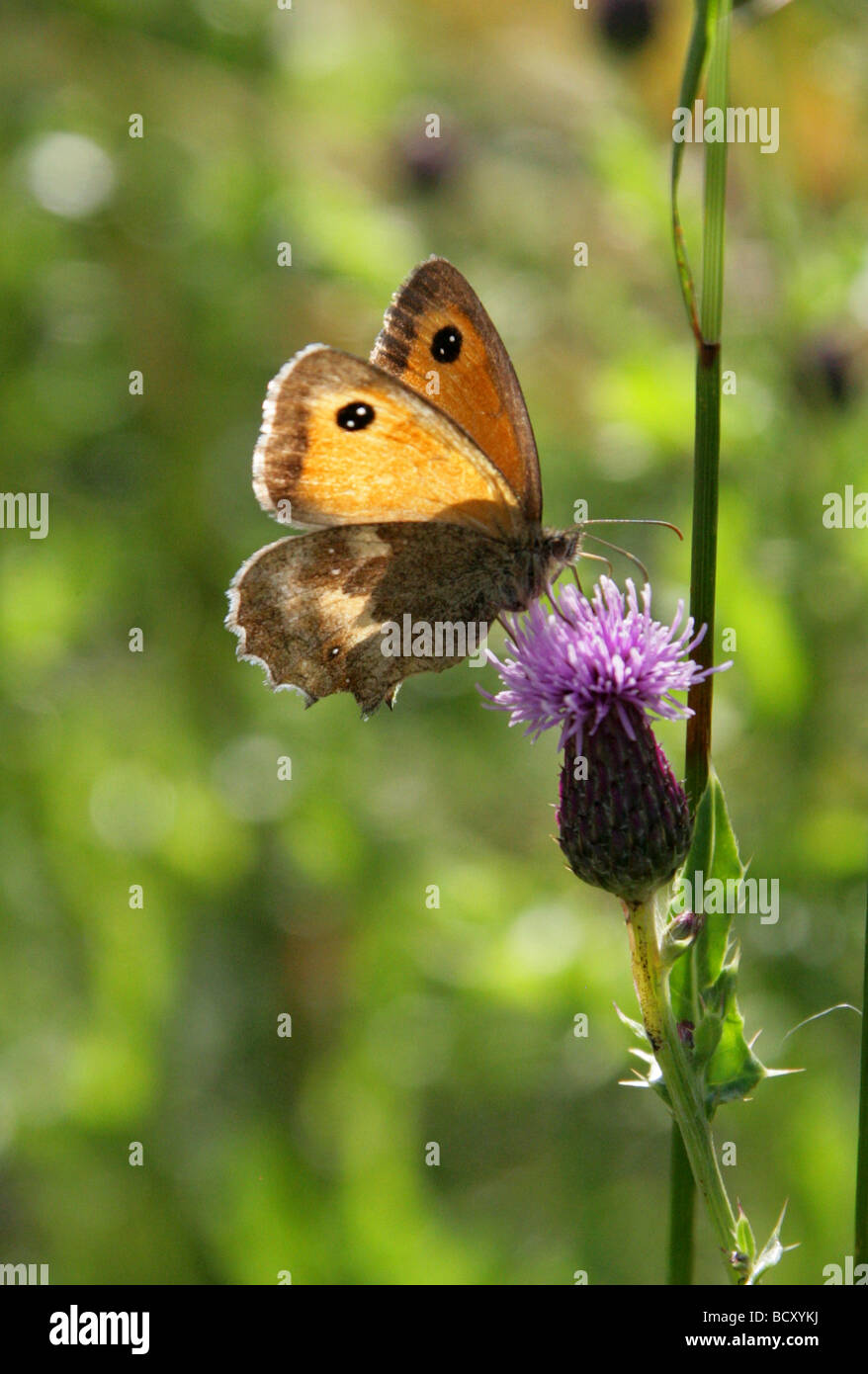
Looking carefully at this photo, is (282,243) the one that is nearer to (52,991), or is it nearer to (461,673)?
(461,673)

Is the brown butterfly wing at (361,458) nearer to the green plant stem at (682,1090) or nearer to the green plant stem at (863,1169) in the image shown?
the green plant stem at (682,1090)

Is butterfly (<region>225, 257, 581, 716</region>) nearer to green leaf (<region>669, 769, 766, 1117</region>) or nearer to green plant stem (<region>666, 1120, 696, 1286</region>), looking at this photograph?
green leaf (<region>669, 769, 766, 1117</region>)

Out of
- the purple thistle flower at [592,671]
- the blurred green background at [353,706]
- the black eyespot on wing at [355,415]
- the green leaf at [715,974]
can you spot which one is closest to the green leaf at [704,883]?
the green leaf at [715,974]

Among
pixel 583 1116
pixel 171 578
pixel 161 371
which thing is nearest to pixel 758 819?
pixel 583 1116

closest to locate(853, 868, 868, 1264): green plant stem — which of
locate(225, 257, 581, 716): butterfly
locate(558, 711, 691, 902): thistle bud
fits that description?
locate(558, 711, 691, 902): thistle bud

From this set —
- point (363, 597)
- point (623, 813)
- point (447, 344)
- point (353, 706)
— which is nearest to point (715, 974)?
point (623, 813)

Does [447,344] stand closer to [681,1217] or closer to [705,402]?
[705,402]
